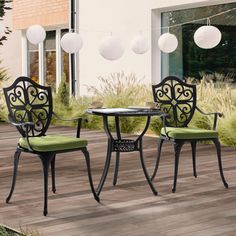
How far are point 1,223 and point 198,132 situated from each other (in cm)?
197

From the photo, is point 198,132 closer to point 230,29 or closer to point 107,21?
point 230,29

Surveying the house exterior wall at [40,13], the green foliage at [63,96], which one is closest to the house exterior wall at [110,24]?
the house exterior wall at [40,13]

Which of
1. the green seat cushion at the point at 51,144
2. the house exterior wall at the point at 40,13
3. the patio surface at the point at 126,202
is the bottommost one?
the patio surface at the point at 126,202

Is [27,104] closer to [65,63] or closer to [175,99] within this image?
[175,99]

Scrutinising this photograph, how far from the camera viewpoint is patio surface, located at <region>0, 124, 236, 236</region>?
13.9ft

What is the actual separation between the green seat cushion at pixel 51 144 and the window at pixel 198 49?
19.2ft

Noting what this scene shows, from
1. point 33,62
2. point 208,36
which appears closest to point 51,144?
point 208,36

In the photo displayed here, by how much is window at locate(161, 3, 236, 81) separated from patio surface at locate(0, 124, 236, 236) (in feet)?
10.9

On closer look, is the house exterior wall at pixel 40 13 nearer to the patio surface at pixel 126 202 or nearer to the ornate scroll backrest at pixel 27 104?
the patio surface at pixel 126 202

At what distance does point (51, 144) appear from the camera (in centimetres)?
468

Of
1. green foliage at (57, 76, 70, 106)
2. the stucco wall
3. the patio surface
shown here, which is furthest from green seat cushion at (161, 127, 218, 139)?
the stucco wall

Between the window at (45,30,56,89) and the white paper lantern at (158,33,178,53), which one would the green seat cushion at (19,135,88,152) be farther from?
the window at (45,30,56,89)

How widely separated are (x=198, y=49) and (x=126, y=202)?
20.1ft

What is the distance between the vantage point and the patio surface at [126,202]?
4.23 meters
